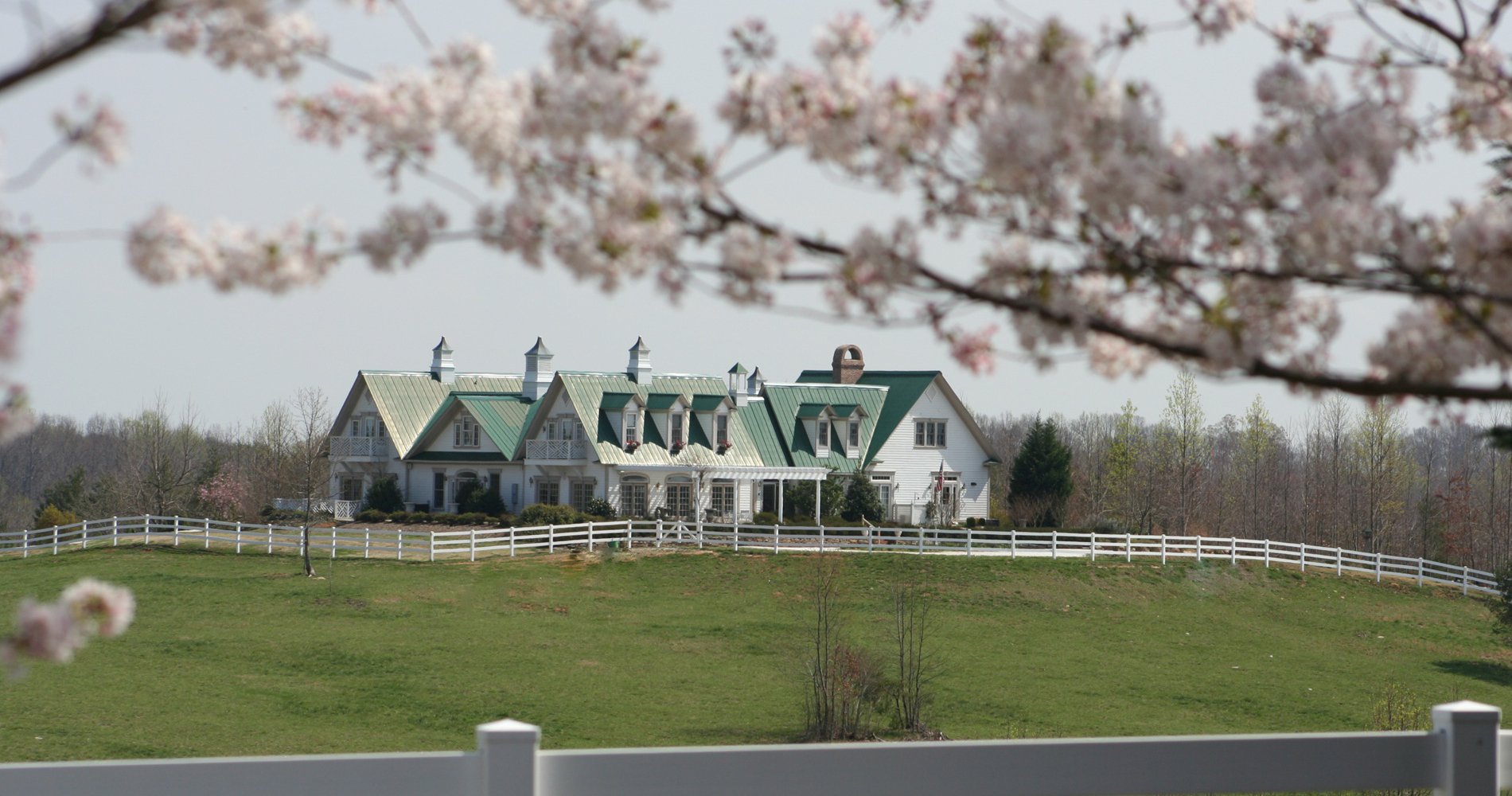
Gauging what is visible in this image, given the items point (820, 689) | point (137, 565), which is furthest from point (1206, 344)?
point (137, 565)

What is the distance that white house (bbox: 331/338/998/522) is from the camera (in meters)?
40.1

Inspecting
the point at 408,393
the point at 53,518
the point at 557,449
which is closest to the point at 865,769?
the point at 557,449

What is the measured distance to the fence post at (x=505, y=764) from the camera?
3.97 meters

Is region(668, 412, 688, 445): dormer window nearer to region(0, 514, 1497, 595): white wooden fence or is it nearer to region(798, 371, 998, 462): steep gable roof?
region(0, 514, 1497, 595): white wooden fence

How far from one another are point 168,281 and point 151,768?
5.08 ft

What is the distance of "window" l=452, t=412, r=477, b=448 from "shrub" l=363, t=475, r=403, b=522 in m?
2.21

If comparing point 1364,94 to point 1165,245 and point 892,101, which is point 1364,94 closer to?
point 1165,245

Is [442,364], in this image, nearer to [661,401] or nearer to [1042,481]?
[661,401]

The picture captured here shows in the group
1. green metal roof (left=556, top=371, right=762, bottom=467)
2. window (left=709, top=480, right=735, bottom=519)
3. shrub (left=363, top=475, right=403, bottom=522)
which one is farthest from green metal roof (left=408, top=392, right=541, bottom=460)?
window (left=709, top=480, right=735, bottom=519)

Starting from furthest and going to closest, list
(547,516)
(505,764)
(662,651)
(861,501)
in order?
1. (861,501)
2. (547,516)
3. (662,651)
4. (505,764)

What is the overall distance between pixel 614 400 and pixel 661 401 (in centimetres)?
140

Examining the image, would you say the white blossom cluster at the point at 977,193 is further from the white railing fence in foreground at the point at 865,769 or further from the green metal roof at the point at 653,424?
the green metal roof at the point at 653,424

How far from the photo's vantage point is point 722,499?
136 ft

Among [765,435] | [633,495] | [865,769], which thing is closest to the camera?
[865,769]
